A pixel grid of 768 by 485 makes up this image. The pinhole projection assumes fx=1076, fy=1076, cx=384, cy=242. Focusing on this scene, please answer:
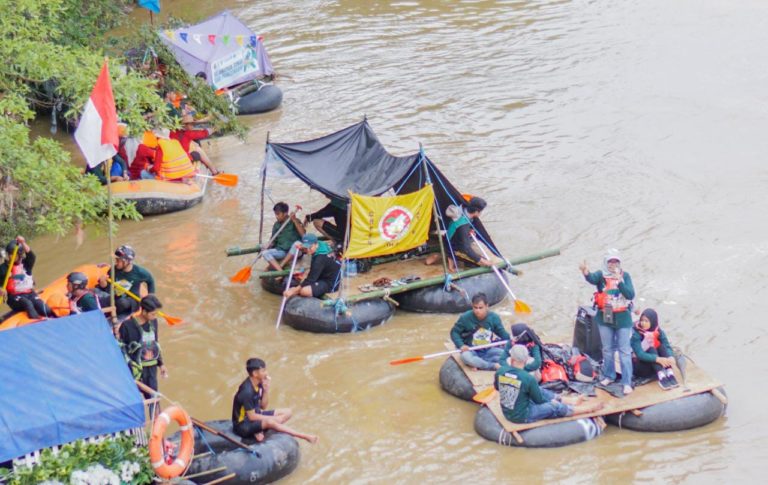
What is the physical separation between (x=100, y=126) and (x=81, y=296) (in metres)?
2.69

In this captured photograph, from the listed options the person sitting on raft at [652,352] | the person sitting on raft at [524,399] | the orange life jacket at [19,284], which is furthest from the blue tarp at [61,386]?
the person sitting on raft at [652,352]

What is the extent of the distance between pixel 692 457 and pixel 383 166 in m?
7.01

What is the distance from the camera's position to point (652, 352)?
1325 centimetres

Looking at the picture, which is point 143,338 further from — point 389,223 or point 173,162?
point 173,162

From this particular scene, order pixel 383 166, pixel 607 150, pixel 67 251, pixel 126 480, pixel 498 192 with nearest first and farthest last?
1. pixel 126 480
2. pixel 383 166
3. pixel 67 251
4. pixel 498 192
5. pixel 607 150

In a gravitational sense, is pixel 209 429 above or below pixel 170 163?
below

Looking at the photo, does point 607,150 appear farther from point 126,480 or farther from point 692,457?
point 126,480

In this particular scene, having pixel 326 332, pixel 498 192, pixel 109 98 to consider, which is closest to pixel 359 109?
pixel 498 192

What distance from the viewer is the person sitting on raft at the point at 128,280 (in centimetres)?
1455

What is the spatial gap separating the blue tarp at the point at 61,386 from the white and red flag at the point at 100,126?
2296mm

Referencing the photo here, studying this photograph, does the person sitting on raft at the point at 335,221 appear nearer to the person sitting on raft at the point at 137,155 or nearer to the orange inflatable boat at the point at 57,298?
the orange inflatable boat at the point at 57,298

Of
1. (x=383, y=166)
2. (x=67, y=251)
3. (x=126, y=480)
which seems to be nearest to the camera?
(x=126, y=480)

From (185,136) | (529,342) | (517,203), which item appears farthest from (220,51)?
(529,342)

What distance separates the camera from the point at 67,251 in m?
19.5
